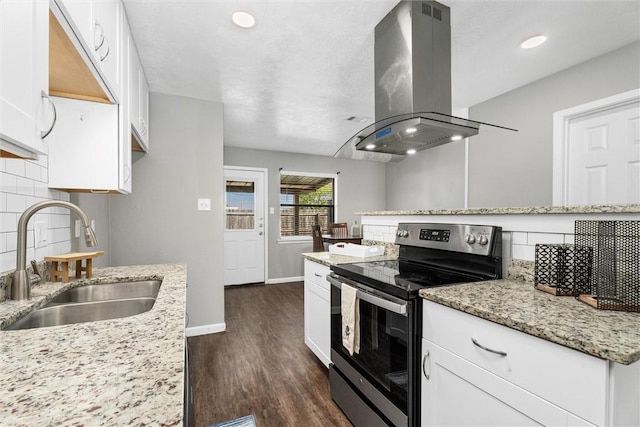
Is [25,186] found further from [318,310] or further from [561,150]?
[561,150]

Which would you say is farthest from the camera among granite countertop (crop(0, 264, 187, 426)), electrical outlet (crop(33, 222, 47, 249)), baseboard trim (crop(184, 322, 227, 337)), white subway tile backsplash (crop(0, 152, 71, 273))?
baseboard trim (crop(184, 322, 227, 337))

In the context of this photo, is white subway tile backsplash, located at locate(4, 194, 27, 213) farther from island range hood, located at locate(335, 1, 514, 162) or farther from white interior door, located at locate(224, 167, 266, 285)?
white interior door, located at locate(224, 167, 266, 285)

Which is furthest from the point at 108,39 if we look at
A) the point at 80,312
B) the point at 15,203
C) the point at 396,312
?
the point at 396,312

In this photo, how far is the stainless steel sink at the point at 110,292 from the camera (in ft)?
4.68

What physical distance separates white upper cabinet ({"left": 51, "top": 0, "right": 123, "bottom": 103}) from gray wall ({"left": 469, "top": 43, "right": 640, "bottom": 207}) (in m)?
3.29

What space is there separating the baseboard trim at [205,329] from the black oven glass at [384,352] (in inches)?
68.7

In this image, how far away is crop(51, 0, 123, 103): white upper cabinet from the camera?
95cm

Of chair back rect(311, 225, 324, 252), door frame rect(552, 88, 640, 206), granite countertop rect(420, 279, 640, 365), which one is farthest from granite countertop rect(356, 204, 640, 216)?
chair back rect(311, 225, 324, 252)

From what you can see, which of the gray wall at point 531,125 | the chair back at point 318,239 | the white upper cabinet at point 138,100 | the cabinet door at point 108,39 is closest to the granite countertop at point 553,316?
the cabinet door at point 108,39

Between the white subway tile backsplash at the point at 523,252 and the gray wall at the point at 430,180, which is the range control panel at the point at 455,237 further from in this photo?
the gray wall at the point at 430,180

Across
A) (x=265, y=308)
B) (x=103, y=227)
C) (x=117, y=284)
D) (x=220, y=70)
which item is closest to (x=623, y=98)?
(x=220, y=70)

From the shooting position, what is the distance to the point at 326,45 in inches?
81.6

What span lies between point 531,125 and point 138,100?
11.2ft

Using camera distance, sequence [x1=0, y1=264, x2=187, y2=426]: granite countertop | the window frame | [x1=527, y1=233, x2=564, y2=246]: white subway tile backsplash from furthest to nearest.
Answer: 1. the window frame
2. [x1=527, y1=233, x2=564, y2=246]: white subway tile backsplash
3. [x1=0, y1=264, x2=187, y2=426]: granite countertop
